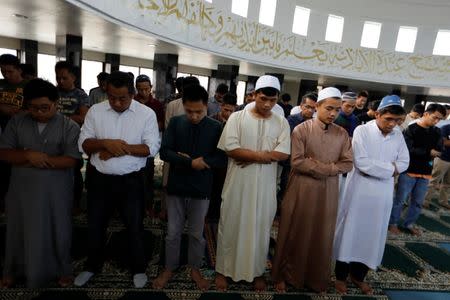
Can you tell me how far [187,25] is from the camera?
7.61m

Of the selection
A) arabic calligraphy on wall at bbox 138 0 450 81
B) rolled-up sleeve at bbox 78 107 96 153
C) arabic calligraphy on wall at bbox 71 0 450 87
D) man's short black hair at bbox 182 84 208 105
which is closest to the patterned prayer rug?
rolled-up sleeve at bbox 78 107 96 153

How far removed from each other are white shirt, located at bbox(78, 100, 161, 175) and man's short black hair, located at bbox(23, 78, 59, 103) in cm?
26

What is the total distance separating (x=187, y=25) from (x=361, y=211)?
22.0ft

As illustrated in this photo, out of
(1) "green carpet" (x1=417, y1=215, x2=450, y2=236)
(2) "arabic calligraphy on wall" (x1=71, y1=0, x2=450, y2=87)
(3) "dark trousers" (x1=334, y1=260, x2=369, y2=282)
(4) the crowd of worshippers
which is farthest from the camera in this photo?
(2) "arabic calligraphy on wall" (x1=71, y1=0, x2=450, y2=87)

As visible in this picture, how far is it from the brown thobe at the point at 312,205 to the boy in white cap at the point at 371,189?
0.71 ft

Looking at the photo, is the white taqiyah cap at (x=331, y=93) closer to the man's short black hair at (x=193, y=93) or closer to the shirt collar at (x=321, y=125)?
the shirt collar at (x=321, y=125)

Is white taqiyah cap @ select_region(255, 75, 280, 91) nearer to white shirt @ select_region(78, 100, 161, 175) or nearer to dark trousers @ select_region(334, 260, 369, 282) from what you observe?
white shirt @ select_region(78, 100, 161, 175)

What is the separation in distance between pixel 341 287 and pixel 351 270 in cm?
26

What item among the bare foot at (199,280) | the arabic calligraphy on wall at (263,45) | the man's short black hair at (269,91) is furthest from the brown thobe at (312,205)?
the arabic calligraphy on wall at (263,45)

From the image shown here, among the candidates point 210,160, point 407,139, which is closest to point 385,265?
point 407,139

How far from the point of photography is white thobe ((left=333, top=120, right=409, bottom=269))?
7.87 feet

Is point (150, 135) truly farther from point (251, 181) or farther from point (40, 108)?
point (251, 181)

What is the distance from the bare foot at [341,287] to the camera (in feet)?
8.04

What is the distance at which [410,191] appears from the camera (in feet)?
13.0
